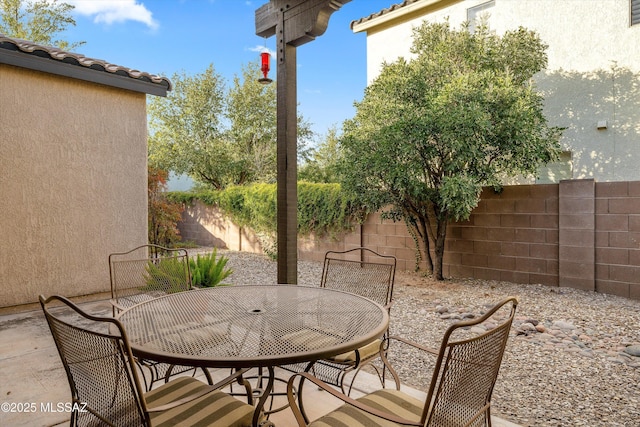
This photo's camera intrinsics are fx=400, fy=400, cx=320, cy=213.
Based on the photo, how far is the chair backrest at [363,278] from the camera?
2.71m

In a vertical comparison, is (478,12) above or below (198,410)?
above

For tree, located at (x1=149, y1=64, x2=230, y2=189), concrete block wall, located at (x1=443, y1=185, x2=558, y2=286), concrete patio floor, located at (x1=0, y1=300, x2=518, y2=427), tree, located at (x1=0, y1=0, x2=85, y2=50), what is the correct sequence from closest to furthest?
concrete patio floor, located at (x1=0, y1=300, x2=518, y2=427) < concrete block wall, located at (x1=443, y1=185, x2=558, y2=286) < tree, located at (x1=0, y1=0, x2=85, y2=50) < tree, located at (x1=149, y1=64, x2=230, y2=189)

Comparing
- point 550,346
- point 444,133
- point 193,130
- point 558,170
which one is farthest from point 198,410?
point 193,130

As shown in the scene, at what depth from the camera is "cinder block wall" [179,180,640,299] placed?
508 cm

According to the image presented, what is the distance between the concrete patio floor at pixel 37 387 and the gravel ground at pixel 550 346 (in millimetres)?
540

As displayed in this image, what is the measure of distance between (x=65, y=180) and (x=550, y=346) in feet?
17.9

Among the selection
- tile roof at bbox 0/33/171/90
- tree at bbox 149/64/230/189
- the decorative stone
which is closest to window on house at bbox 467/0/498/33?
tile roof at bbox 0/33/171/90

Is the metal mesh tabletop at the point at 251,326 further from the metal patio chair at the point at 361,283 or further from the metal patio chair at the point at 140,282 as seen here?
the metal patio chair at the point at 140,282

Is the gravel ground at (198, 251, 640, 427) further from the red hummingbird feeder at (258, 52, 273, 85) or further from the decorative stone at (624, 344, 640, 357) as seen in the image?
the red hummingbird feeder at (258, 52, 273, 85)

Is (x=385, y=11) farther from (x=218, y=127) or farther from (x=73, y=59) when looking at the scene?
(x=218, y=127)

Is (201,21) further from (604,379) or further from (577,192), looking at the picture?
(604,379)

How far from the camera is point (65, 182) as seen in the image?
4.75m

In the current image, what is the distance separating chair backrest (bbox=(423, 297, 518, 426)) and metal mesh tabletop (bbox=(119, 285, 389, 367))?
15.4 inches

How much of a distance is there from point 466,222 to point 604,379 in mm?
3645
